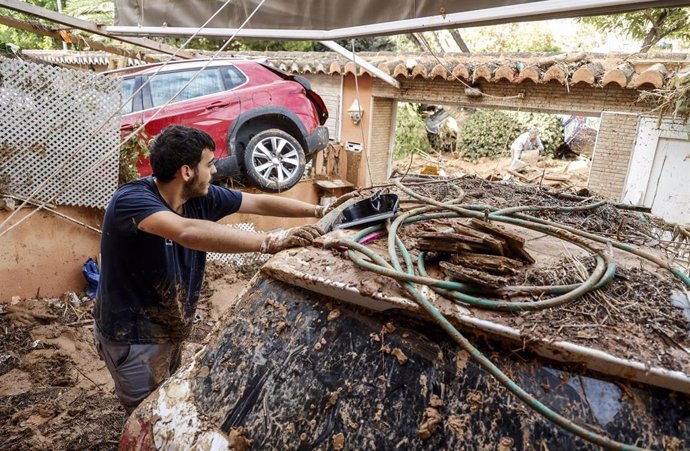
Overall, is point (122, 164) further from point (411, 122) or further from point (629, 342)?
point (411, 122)

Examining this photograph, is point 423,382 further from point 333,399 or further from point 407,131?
point 407,131

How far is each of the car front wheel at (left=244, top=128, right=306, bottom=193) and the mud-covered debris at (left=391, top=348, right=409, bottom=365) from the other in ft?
18.2

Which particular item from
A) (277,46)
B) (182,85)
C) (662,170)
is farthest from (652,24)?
(277,46)

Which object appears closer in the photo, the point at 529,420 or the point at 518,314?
the point at 529,420

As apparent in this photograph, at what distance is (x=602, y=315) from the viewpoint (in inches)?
52.7

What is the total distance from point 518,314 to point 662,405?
0.42 meters

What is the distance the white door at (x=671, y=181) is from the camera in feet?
22.3

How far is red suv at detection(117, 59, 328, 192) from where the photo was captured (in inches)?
239

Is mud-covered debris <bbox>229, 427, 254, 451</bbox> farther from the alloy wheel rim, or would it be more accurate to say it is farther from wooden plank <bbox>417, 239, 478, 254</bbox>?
the alloy wheel rim

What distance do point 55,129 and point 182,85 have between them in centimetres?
208

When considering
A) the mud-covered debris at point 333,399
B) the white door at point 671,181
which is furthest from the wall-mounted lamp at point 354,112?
the mud-covered debris at point 333,399

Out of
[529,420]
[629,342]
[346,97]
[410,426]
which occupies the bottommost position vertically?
[410,426]

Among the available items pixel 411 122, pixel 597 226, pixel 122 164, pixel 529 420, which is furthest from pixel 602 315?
pixel 411 122

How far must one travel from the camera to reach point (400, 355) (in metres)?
1.36
